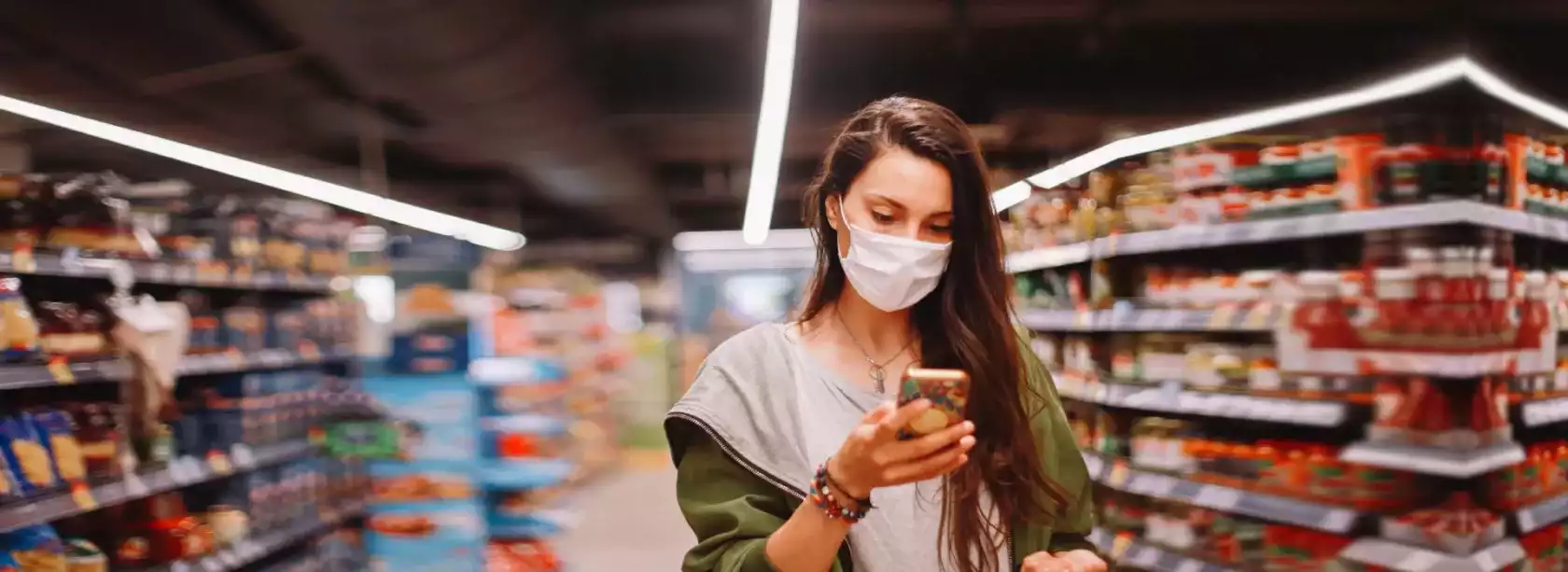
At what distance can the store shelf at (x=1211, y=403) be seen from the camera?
337 centimetres

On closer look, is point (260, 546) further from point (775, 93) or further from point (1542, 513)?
point (1542, 513)

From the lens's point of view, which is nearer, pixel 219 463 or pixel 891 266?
pixel 891 266

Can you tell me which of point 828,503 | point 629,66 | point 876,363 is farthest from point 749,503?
point 629,66

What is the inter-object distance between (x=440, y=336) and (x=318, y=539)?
123 cm

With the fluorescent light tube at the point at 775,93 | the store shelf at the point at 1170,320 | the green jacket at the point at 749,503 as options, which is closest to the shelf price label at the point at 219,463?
the fluorescent light tube at the point at 775,93

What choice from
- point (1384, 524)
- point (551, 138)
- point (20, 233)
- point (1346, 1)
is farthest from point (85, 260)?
point (1346, 1)

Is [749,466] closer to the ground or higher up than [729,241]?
closer to the ground

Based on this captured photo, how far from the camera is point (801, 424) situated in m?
1.32

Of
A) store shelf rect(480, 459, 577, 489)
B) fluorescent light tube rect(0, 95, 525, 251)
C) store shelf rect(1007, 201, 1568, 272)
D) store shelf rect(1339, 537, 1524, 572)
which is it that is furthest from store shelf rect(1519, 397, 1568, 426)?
fluorescent light tube rect(0, 95, 525, 251)

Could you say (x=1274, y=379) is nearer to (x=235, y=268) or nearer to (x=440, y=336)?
(x=440, y=336)

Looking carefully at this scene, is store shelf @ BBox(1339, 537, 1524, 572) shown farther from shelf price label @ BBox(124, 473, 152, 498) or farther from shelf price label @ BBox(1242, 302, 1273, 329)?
shelf price label @ BBox(124, 473, 152, 498)

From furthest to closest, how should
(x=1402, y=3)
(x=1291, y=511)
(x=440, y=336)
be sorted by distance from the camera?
(x=440, y=336), (x=1402, y=3), (x=1291, y=511)

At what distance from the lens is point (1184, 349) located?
13.4 ft

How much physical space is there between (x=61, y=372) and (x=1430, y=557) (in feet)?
14.1
